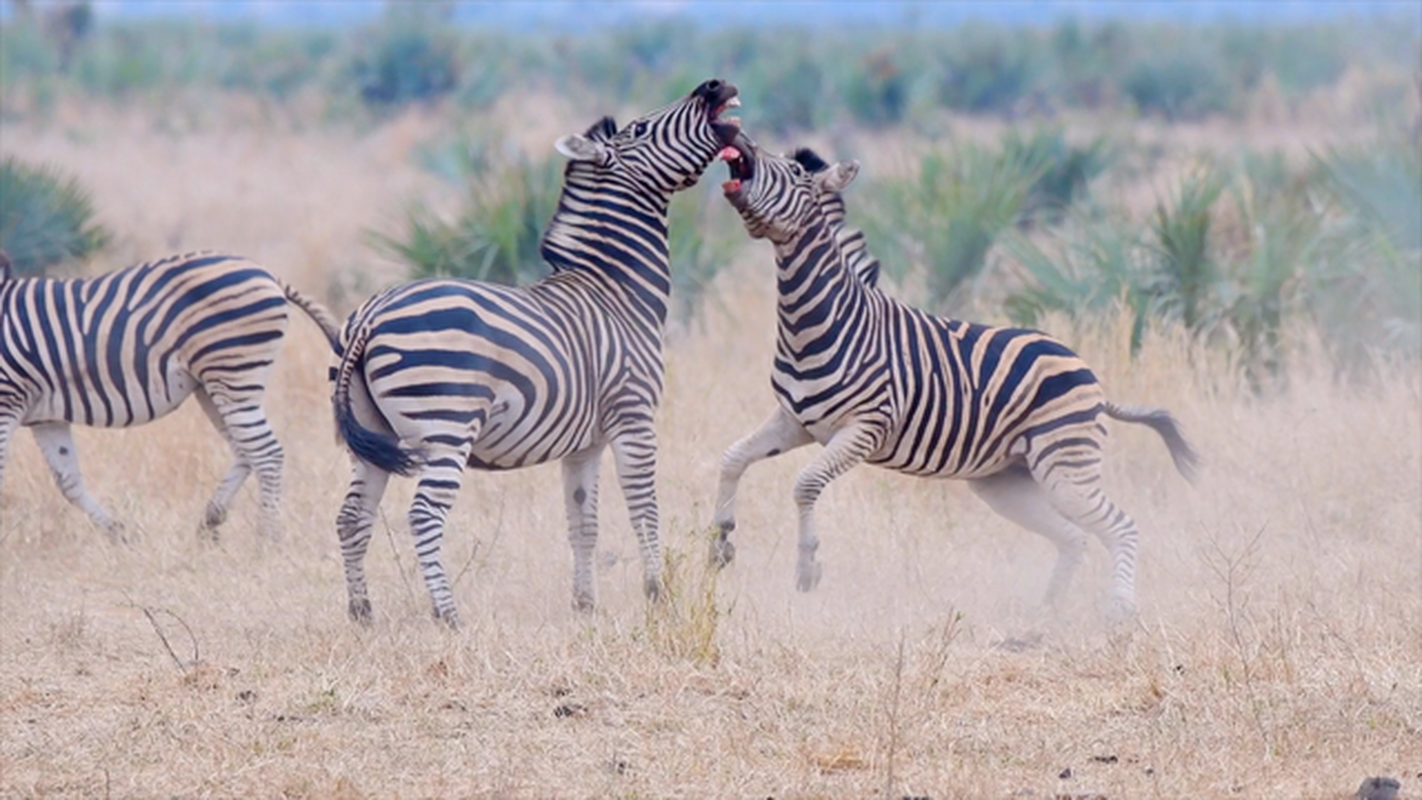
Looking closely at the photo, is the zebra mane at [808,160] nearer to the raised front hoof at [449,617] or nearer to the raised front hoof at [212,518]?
the raised front hoof at [449,617]

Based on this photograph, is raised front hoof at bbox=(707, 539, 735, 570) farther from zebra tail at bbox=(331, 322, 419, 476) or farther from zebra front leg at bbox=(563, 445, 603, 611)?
zebra tail at bbox=(331, 322, 419, 476)

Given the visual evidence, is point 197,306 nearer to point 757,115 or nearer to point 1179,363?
point 1179,363

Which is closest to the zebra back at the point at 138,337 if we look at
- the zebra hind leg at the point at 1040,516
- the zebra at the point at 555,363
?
the zebra at the point at 555,363

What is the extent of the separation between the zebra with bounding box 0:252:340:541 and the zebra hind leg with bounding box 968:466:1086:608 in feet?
10.5

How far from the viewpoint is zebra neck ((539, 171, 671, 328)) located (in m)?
7.24

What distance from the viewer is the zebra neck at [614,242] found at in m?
7.24

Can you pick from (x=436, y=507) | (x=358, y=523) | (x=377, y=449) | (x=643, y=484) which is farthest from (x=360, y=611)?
(x=643, y=484)

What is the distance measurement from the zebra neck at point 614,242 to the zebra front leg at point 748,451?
1.96ft

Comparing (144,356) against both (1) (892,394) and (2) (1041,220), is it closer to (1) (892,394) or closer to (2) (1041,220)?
(1) (892,394)

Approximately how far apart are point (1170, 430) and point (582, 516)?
8.40 feet

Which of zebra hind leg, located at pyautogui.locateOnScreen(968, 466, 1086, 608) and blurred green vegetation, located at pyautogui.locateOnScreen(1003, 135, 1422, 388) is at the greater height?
blurred green vegetation, located at pyautogui.locateOnScreen(1003, 135, 1422, 388)

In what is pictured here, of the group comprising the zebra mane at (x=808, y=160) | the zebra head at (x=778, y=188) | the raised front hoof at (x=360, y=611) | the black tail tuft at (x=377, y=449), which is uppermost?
the zebra mane at (x=808, y=160)

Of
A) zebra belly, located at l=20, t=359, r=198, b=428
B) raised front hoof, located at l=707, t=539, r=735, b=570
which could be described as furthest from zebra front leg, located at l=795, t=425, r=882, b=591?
zebra belly, located at l=20, t=359, r=198, b=428

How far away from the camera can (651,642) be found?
6.23 metres
